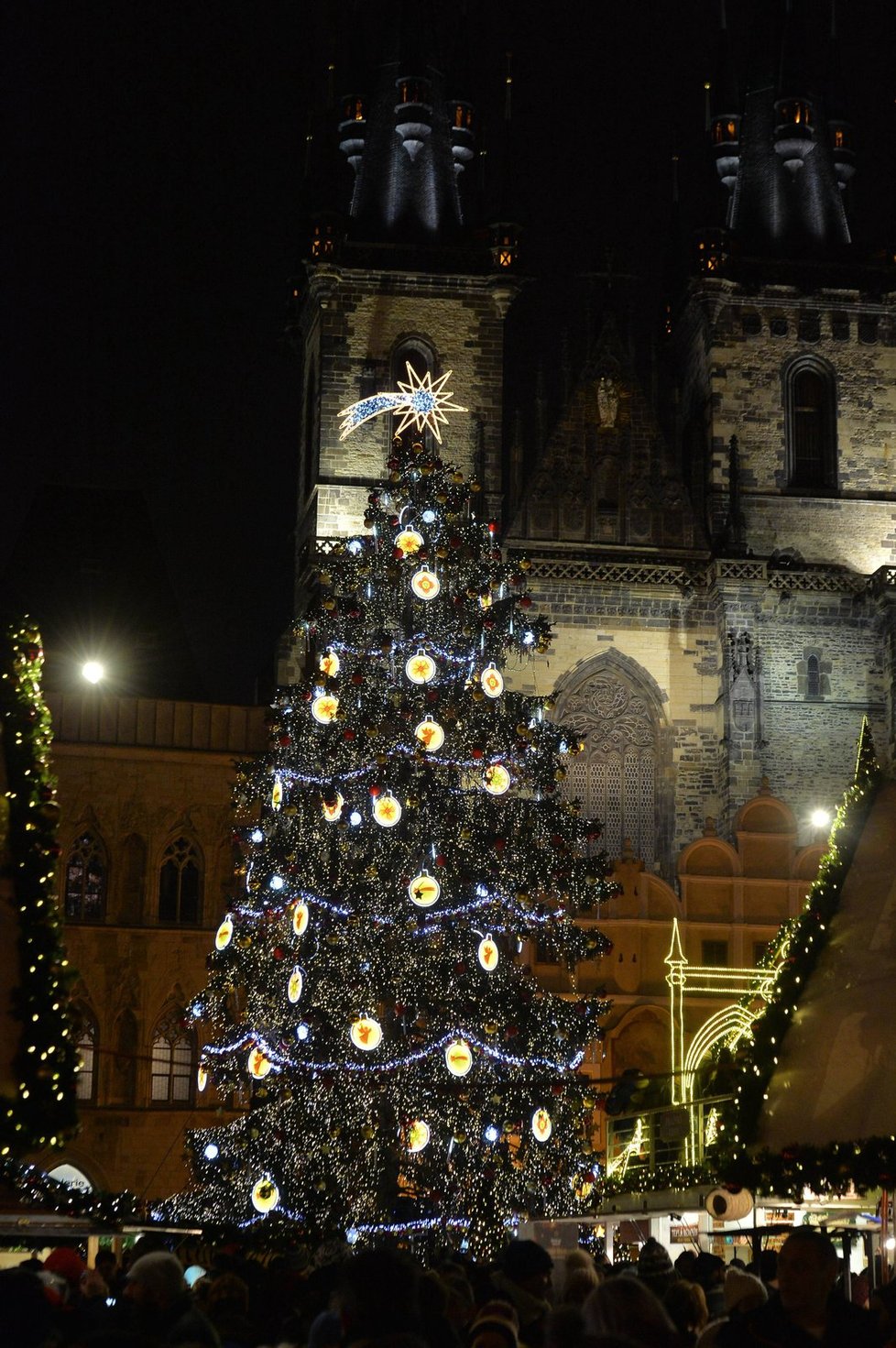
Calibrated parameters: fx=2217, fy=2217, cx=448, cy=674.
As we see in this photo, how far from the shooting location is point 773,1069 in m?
11.0

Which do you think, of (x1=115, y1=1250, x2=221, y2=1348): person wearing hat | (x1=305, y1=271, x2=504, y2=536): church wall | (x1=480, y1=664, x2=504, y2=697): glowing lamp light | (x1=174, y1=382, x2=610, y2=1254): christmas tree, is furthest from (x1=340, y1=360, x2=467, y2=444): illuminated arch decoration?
(x1=115, y1=1250, x2=221, y2=1348): person wearing hat

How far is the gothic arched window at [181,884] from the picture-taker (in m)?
31.6

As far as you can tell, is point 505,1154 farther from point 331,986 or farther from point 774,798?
point 774,798

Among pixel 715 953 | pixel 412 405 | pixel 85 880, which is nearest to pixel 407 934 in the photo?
pixel 412 405

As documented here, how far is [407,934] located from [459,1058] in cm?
117

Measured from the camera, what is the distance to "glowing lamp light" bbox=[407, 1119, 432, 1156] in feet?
58.9

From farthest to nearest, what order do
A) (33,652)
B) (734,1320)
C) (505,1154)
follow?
(505,1154), (33,652), (734,1320)

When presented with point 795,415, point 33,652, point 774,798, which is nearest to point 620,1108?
point 774,798

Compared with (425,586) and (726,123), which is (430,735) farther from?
(726,123)

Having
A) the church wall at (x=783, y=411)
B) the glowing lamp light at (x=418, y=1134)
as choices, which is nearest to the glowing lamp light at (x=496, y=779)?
the glowing lamp light at (x=418, y=1134)

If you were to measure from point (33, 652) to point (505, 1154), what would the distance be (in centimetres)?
726

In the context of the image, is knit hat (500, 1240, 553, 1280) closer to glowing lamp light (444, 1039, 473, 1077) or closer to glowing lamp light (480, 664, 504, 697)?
glowing lamp light (444, 1039, 473, 1077)

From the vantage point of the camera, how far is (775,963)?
1350cm

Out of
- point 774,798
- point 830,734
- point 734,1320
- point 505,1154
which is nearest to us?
point 734,1320
